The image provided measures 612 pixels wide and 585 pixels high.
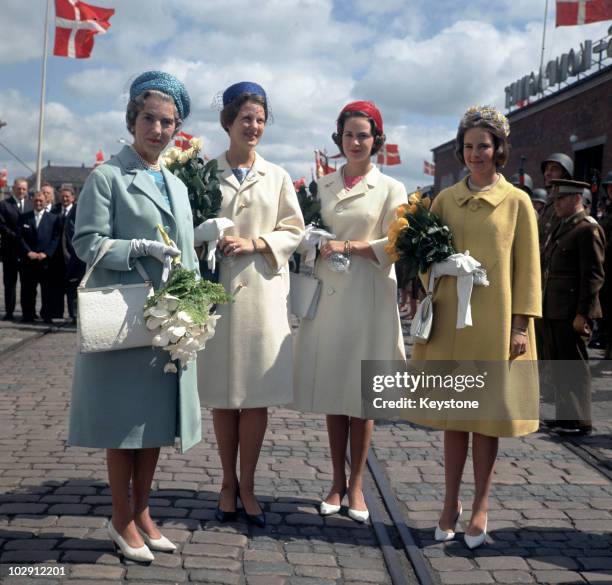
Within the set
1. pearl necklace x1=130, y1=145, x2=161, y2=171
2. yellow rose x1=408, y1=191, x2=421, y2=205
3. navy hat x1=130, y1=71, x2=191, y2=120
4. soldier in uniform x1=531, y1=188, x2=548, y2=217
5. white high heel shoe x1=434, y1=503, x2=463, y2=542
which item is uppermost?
soldier in uniform x1=531, y1=188, x2=548, y2=217

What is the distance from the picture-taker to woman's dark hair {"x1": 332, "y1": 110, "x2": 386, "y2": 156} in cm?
445

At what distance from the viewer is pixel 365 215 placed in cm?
442

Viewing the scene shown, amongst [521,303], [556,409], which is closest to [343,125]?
[521,303]

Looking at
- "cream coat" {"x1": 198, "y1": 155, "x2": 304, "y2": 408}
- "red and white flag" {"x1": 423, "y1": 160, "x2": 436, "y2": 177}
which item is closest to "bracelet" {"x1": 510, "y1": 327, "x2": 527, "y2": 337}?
"cream coat" {"x1": 198, "y1": 155, "x2": 304, "y2": 408}

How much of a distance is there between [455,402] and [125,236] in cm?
188

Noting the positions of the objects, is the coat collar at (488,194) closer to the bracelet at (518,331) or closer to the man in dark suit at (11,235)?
the bracelet at (518,331)

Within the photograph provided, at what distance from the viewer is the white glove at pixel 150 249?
3.44 m

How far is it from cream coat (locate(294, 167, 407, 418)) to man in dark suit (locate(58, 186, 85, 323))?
8.58m

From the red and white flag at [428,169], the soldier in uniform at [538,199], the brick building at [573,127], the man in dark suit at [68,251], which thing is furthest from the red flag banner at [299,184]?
the red and white flag at [428,169]

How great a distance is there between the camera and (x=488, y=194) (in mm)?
4027

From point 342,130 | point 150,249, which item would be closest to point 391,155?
point 342,130

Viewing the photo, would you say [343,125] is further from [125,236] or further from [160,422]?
[160,422]

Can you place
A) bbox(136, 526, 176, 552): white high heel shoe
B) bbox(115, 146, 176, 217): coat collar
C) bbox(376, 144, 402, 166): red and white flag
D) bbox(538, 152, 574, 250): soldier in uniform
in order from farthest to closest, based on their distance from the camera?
bbox(376, 144, 402, 166): red and white flag < bbox(538, 152, 574, 250): soldier in uniform < bbox(136, 526, 176, 552): white high heel shoe < bbox(115, 146, 176, 217): coat collar

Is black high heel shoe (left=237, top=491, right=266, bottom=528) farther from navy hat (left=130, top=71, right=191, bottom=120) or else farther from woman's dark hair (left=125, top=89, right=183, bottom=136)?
navy hat (left=130, top=71, right=191, bottom=120)
